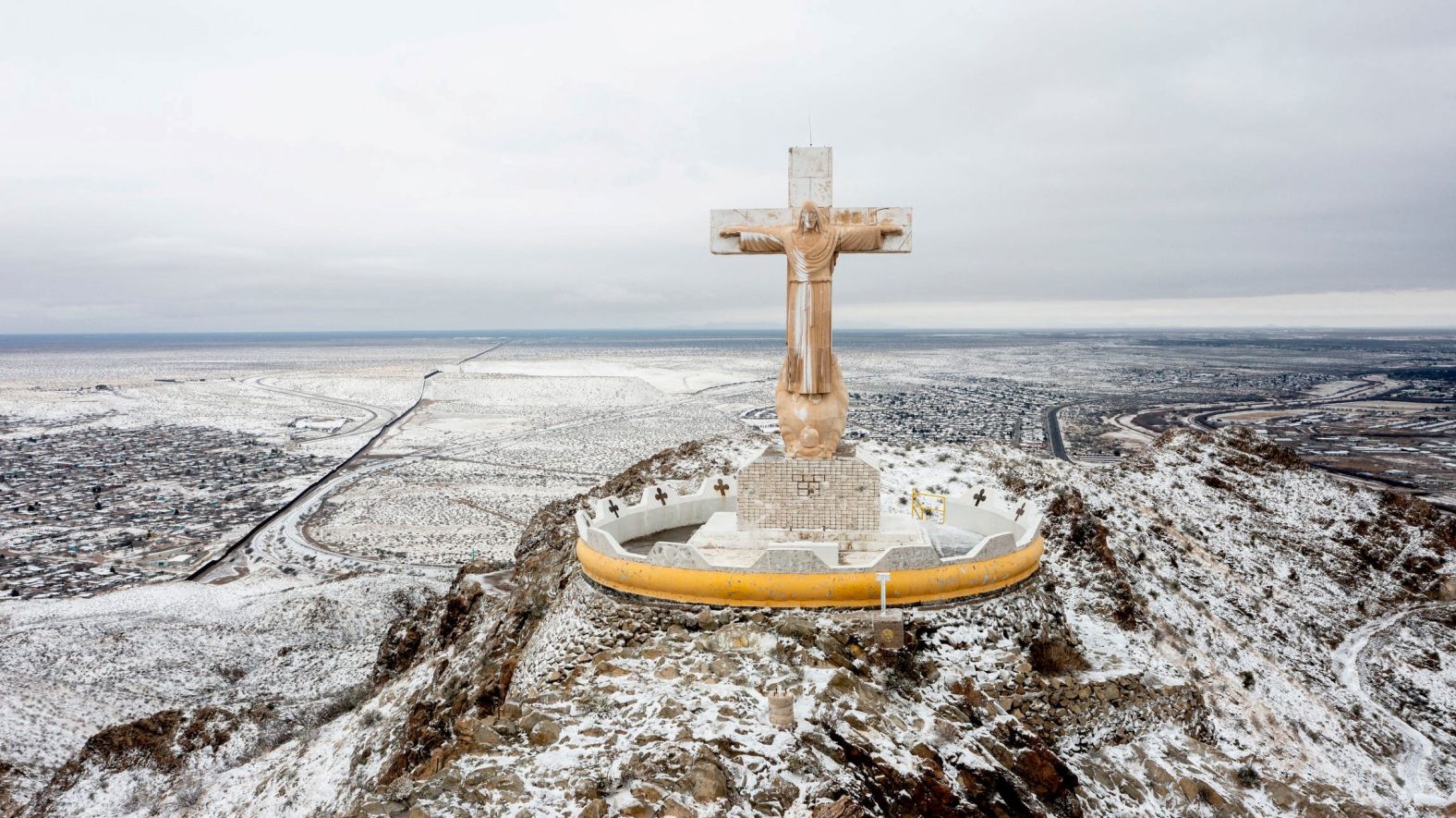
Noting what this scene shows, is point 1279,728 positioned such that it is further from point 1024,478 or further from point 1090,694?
point 1024,478

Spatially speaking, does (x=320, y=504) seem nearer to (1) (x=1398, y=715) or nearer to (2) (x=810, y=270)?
(2) (x=810, y=270)

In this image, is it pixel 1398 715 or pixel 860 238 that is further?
pixel 1398 715

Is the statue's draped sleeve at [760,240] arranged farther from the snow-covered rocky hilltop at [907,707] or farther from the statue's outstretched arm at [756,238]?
the snow-covered rocky hilltop at [907,707]

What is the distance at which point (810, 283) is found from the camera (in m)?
12.9

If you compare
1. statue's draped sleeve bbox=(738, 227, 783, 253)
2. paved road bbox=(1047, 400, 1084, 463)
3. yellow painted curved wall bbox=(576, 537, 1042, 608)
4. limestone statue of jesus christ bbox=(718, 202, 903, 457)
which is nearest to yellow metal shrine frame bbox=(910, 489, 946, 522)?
limestone statue of jesus christ bbox=(718, 202, 903, 457)

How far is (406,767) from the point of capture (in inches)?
408

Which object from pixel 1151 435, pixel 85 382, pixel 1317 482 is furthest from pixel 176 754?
pixel 85 382

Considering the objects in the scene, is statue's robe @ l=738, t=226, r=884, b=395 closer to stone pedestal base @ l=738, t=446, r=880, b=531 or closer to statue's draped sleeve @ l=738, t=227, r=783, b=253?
statue's draped sleeve @ l=738, t=227, r=783, b=253

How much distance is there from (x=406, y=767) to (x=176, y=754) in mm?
7339

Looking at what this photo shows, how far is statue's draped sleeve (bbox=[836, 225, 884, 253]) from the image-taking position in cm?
1277

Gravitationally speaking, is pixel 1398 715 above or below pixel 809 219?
below

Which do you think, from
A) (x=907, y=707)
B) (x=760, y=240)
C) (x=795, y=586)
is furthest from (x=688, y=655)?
(x=760, y=240)

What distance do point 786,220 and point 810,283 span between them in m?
1.18

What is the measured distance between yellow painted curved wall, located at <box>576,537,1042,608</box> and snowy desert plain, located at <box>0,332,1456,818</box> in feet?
0.73
